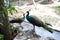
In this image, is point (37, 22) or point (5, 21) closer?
point (5, 21)

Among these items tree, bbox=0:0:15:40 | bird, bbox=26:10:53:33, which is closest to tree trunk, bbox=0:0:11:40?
tree, bbox=0:0:15:40

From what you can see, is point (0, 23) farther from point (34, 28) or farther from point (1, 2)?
point (34, 28)

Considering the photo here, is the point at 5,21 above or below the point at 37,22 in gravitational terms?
above

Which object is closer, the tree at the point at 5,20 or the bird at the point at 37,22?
the tree at the point at 5,20

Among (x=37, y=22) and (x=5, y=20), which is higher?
(x=5, y=20)

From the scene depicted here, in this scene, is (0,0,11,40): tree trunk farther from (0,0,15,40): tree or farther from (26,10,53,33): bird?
(26,10,53,33): bird

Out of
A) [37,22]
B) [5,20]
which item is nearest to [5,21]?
[5,20]

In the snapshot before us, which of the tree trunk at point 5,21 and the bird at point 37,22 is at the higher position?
the tree trunk at point 5,21

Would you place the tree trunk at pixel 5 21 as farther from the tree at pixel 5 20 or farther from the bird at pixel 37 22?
the bird at pixel 37 22

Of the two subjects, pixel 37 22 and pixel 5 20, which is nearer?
pixel 5 20

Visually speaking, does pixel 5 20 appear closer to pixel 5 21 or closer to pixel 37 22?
pixel 5 21

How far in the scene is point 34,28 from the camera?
2984 millimetres

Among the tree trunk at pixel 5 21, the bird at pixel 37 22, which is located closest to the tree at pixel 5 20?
the tree trunk at pixel 5 21

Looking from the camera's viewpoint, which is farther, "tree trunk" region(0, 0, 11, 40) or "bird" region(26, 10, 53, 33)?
"bird" region(26, 10, 53, 33)
